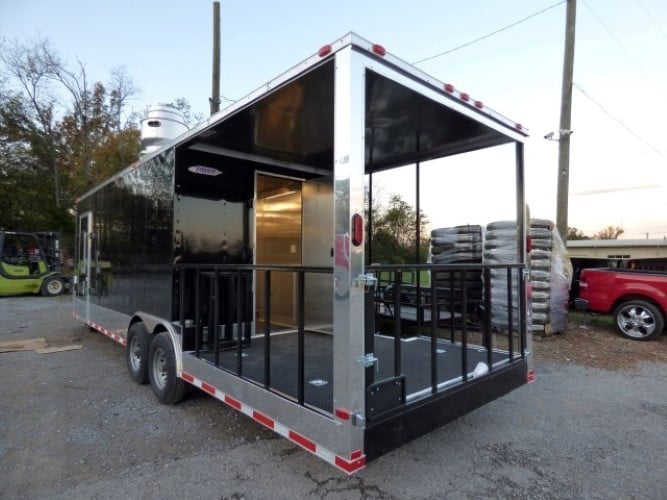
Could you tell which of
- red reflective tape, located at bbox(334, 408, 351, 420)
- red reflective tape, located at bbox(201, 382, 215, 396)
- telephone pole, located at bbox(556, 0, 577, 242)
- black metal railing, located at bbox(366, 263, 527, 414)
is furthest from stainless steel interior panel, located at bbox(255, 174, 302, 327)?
telephone pole, located at bbox(556, 0, 577, 242)

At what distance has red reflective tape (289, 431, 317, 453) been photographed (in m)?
2.28

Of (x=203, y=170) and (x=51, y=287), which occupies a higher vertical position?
(x=203, y=170)

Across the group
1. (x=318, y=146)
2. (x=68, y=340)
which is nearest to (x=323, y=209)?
(x=318, y=146)

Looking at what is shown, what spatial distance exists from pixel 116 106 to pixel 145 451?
25050mm

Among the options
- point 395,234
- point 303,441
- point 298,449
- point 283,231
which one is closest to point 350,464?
point 303,441

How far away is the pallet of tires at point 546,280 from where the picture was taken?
6809 millimetres

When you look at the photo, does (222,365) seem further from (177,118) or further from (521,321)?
(177,118)

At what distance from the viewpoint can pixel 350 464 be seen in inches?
80.3

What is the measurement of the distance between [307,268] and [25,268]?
15878 millimetres

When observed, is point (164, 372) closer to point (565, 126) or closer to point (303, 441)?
point (303, 441)

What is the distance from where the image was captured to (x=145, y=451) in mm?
3107

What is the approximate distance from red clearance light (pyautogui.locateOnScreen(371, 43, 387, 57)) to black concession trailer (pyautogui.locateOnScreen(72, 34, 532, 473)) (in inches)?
1.7

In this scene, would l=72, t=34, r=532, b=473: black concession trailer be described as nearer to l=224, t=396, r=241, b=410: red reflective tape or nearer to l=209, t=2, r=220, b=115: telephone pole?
l=224, t=396, r=241, b=410: red reflective tape

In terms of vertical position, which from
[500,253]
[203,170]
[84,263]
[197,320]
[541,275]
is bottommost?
[197,320]
